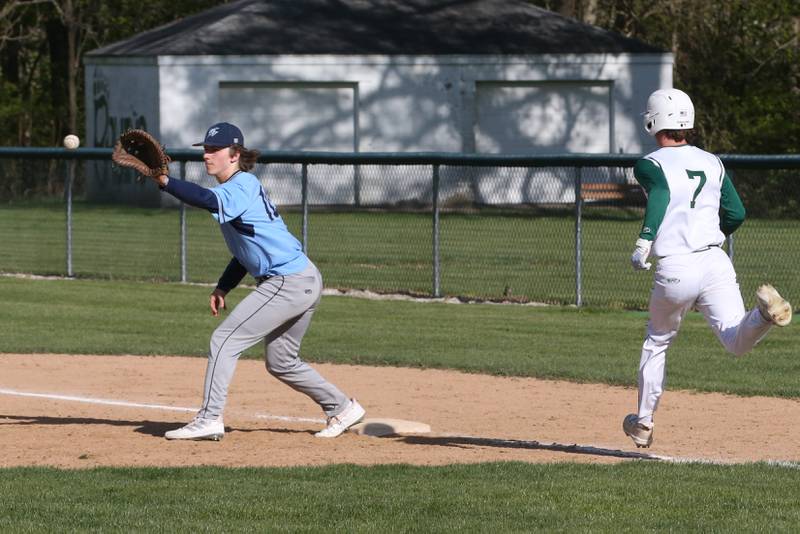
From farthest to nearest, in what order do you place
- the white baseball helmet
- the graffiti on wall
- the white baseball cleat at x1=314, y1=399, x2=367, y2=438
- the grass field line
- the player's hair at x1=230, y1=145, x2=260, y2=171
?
the graffiti on wall < the grass field line < the white baseball cleat at x1=314, y1=399, x2=367, y2=438 < the player's hair at x1=230, y1=145, x2=260, y2=171 < the white baseball helmet

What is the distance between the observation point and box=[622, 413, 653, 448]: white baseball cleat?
8203 millimetres

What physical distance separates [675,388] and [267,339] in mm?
3908

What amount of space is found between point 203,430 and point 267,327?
73 centimetres

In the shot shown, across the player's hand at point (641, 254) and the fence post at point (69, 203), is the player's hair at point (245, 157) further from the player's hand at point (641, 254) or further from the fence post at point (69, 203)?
the fence post at point (69, 203)

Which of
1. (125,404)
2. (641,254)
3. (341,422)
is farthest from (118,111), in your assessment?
(641,254)

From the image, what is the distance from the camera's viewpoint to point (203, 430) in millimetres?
8883

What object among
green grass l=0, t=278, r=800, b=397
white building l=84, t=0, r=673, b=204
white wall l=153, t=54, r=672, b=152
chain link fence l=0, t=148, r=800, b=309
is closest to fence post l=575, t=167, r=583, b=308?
chain link fence l=0, t=148, r=800, b=309

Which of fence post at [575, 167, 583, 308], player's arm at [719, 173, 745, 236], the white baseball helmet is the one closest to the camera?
the white baseball helmet

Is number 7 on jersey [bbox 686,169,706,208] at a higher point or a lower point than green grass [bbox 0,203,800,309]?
higher

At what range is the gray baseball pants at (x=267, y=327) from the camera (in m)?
8.68

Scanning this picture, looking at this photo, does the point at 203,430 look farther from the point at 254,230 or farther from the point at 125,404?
the point at 125,404

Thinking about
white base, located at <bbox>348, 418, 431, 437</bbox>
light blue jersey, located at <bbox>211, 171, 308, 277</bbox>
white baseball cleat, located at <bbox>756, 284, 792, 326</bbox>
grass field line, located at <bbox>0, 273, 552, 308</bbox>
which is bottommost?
grass field line, located at <bbox>0, 273, 552, 308</bbox>

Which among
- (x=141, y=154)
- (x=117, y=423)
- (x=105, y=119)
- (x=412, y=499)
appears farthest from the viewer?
(x=105, y=119)

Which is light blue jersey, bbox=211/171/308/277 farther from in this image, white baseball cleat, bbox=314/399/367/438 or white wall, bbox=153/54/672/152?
white wall, bbox=153/54/672/152
